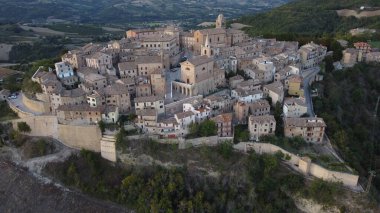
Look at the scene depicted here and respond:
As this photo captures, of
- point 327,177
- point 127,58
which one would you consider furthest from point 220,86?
point 327,177

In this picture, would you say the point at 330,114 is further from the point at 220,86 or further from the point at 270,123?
the point at 220,86

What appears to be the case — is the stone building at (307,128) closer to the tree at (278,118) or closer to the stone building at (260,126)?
the tree at (278,118)

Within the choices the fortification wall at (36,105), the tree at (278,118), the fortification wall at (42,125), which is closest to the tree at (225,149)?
the tree at (278,118)

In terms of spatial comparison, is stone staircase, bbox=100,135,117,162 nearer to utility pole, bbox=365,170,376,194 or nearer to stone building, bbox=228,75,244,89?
stone building, bbox=228,75,244,89

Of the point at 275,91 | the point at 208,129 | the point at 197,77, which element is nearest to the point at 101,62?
the point at 197,77

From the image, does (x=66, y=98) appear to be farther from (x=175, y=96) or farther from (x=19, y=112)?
(x=175, y=96)

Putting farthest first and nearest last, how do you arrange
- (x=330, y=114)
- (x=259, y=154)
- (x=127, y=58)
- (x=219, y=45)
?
(x=219, y=45) → (x=127, y=58) → (x=330, y=114) → (x=259, y=154)
